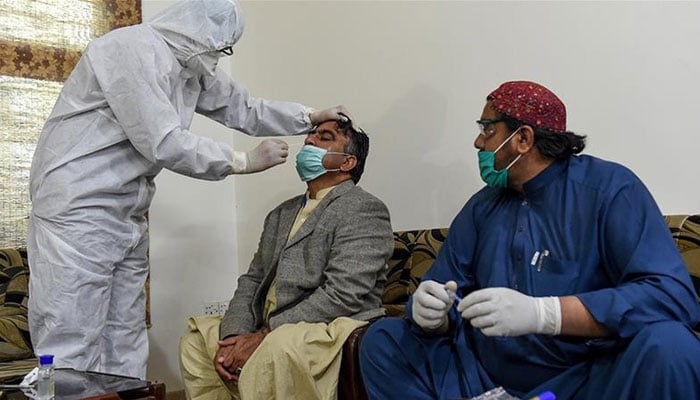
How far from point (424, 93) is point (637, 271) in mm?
1476

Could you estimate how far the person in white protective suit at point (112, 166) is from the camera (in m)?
2.10

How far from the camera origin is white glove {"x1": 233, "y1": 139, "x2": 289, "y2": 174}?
2.28 meters

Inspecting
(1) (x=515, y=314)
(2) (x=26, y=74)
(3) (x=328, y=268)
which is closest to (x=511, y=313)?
(1) (x=515, y=314)

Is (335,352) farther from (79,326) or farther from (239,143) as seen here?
(239,143)

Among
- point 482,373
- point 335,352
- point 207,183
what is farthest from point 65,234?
point 207,183

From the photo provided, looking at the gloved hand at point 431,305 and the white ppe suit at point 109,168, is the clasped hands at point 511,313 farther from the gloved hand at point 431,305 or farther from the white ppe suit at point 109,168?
the white ppe suit at point 109,168

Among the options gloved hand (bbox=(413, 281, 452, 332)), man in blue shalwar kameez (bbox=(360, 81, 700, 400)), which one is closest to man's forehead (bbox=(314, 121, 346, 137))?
man in blue shalwar kameez (bbox=(360, 81, 700, 400))

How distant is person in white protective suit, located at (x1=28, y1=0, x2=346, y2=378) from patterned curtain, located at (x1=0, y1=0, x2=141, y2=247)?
2.52ft

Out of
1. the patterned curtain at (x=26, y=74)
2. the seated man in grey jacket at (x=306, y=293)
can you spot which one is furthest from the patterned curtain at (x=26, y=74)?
the seated man in grey jacket at (x=306, y=293)

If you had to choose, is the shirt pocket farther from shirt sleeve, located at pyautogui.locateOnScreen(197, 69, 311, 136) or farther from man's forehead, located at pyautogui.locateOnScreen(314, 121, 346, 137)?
shirt sleeve, located at pyautogui.locateOnScreen(197, 69, 311, 136)

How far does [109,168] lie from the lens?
219 cm

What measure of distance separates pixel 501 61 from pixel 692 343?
1439 mm

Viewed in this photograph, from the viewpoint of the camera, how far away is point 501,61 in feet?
8.43

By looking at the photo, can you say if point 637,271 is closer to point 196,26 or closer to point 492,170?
point 492,170
